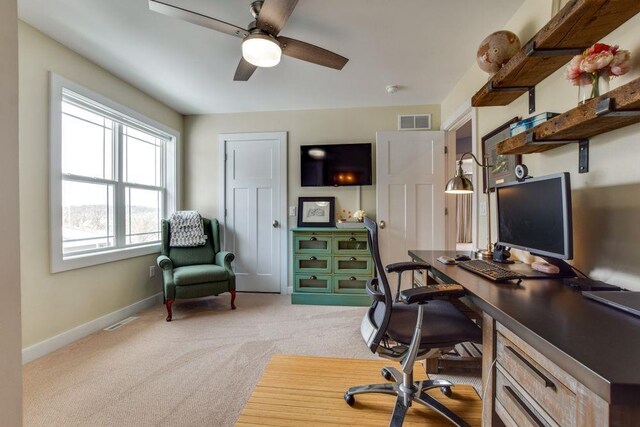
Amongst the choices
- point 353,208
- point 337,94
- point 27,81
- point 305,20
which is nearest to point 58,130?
point 27,81

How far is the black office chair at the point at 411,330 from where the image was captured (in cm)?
120

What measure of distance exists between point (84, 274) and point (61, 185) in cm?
82

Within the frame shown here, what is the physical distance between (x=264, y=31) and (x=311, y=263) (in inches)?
97.9

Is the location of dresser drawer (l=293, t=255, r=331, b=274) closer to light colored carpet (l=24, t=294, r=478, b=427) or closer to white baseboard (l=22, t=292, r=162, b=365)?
light colored carpet (l=24, t=294, r=478, b=427)

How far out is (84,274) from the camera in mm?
2611

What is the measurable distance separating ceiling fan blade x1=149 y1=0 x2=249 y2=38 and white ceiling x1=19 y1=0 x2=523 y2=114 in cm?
21

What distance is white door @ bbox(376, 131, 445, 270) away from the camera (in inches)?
138

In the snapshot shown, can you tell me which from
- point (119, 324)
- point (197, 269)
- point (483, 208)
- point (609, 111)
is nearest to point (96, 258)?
point (119, 324)

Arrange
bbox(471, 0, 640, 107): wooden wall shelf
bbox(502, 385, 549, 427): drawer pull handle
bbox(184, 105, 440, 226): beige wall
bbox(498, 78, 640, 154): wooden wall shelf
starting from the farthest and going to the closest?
1. bbox(184, 105, 440, 226): beige wall
2. bbox(471, 0, 640, 107): wooden wall shelf
3. bbox(498, 78, 640, 154): wooden wall shelf
4. bbox(502, 385, 549, 427): drawer pull handle

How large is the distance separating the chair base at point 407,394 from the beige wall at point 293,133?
7.79 feet

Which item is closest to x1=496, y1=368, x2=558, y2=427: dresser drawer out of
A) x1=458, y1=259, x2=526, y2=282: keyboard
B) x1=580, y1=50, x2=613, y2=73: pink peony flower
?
x1=458, y1=259, x2=526, y2=282: keyboard

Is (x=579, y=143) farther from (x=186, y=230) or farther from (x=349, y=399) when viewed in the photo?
(x=186, y=230)

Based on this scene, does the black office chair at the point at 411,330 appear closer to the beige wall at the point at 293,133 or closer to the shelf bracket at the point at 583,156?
the shelf bracket at the point at 583,156

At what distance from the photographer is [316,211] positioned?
3832 mm
